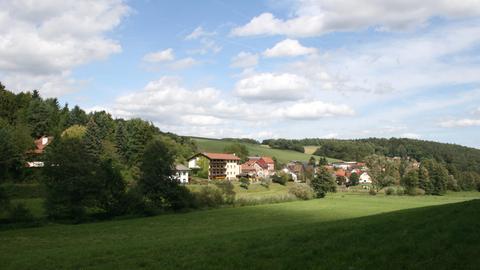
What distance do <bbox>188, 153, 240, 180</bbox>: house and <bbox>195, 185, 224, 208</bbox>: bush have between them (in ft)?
180

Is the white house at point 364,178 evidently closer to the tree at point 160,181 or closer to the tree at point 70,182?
the tree at point 160,181

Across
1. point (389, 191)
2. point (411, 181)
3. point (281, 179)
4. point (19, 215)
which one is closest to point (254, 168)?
point (281, 179)

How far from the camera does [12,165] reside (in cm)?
6938

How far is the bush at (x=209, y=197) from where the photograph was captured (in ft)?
206

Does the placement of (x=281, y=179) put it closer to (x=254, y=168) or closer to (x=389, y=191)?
(x=389, y=191)

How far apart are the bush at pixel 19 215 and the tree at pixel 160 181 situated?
52.5ft

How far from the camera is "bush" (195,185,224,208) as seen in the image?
206 ft

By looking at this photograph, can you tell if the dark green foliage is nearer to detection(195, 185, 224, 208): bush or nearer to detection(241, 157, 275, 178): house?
detection(241, 157, 275, 178): house

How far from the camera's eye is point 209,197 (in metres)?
64.2

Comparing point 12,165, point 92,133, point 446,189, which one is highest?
point 92,133

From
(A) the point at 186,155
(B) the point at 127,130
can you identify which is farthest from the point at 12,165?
(A) the point at 186,155

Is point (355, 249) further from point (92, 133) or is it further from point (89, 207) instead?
point (92, 133)

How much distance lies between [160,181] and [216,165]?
252 ft

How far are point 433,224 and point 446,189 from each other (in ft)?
394
